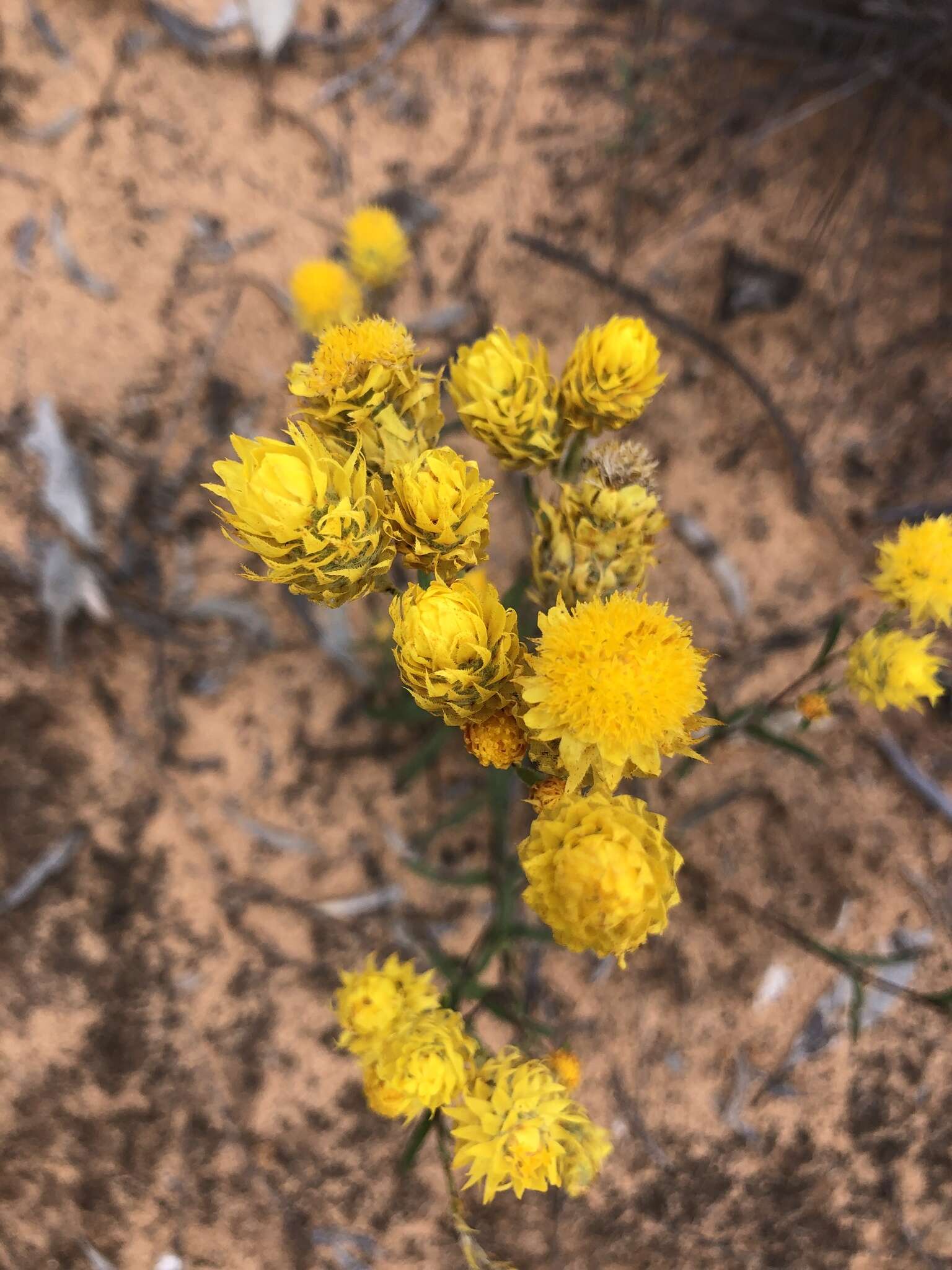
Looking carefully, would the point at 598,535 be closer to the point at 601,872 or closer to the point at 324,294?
the point at 601,872

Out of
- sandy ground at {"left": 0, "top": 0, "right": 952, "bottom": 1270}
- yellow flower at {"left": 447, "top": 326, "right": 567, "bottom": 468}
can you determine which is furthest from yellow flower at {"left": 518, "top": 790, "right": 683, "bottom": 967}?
sandy ground at {"left": 0, "top": 0, "right": 952, "bottom": 1270}

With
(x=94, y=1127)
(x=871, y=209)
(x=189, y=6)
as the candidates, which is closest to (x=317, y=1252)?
(x=94, y=1127)

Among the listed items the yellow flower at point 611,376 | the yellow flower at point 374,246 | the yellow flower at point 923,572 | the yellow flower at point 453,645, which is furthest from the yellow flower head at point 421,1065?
the yellow flower at point 374,246

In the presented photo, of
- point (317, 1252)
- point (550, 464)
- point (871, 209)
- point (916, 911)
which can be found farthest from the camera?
point (871, 209)

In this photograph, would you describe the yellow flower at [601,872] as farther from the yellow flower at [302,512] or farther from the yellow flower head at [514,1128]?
the yellow flower at [302,512]

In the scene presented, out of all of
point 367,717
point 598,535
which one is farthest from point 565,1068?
point 367,717

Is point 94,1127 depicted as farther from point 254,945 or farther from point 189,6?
point 189,6
